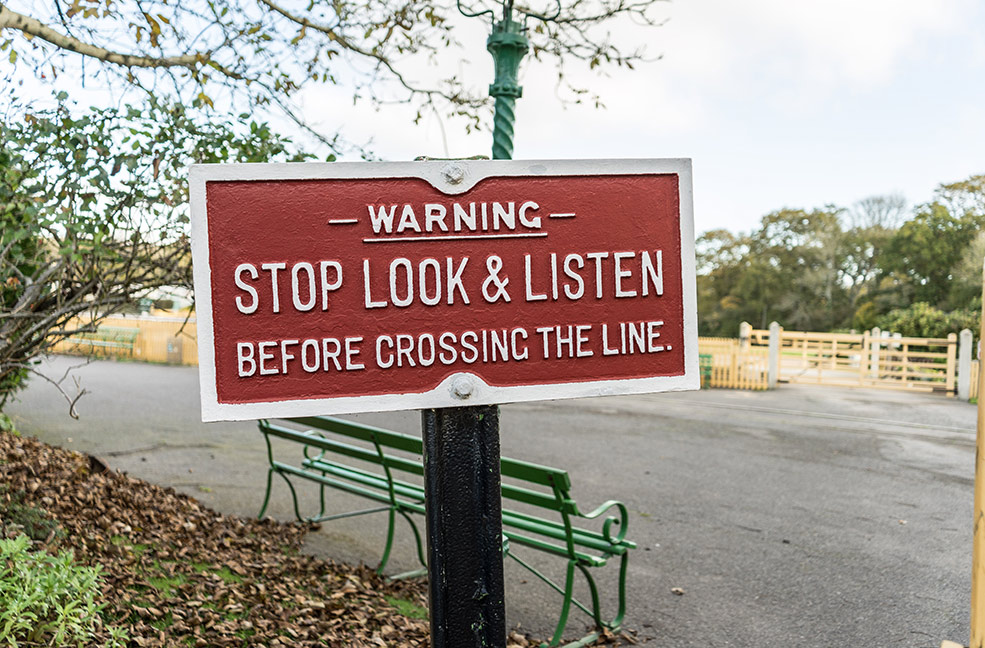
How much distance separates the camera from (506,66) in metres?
4.21

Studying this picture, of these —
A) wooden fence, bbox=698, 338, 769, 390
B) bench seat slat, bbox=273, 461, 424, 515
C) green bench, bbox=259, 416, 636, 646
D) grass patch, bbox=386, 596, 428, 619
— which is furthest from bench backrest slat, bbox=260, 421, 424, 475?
wooden fence, bbox=698, 338, 769, 390

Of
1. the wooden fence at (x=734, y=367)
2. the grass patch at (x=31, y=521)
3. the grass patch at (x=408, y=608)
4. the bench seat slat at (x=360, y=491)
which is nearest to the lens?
the grass patch at (x=31, y=521)

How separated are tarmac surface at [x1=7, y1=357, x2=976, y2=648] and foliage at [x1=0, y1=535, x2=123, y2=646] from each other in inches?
64.5

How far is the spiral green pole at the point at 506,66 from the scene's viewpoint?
3.72 m

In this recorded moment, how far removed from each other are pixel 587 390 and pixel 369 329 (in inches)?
23.3

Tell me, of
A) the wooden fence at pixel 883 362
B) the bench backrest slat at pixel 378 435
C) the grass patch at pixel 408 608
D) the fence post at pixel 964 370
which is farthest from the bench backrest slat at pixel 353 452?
the fence post at pixel 964 370

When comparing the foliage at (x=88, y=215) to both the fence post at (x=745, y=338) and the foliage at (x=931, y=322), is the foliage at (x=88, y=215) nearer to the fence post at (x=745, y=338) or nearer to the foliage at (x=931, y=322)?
the fence post at (x=745, y=338)

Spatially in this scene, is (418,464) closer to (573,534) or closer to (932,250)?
(573,534)

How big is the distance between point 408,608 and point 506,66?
3109 mm

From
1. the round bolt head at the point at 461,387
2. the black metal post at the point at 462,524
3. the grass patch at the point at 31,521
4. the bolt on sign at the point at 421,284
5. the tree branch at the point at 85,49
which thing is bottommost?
the grass patch at the point at 31,521

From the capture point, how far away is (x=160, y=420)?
1196 centimetres

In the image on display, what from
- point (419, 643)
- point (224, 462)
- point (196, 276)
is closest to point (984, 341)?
point (196, 276)

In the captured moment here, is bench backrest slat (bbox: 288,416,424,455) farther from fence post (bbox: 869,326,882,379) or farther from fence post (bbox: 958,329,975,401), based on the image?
fence post (bbox: 869,326,882,379)

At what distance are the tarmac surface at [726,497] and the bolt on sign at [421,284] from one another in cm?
55
